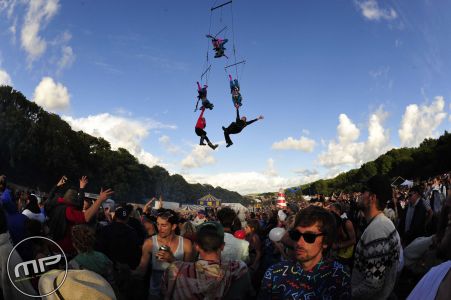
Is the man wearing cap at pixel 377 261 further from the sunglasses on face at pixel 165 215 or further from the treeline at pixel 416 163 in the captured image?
the treeline at pixel 416 163

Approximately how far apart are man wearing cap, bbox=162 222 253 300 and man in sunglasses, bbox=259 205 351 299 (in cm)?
71

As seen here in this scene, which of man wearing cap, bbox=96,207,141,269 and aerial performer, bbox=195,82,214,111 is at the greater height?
aerial performer, bbox=195,82,214,111

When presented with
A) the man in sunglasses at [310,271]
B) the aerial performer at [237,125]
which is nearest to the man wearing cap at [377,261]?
the man in sunglasses at [310,271]

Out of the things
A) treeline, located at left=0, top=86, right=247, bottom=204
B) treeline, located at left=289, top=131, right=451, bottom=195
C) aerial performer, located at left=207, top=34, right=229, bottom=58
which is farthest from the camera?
treeline, located at left=289, top=131, right=451, bottom=195

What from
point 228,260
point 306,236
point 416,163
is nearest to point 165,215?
point 228,260

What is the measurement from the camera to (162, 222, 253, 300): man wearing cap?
11.2ft

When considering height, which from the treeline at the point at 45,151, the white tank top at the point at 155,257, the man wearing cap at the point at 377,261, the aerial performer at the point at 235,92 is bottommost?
the man wearing cap at the point at 377,261

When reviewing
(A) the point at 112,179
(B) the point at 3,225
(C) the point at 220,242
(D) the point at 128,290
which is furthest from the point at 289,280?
(A) the point at 112,179

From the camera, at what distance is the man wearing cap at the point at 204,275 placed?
11.2 feet

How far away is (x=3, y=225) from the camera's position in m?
3.63

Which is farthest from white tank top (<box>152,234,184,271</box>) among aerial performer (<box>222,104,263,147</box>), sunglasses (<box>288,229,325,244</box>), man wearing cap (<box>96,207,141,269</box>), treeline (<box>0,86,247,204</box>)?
treeline (<box>0,86,247,204</box>)

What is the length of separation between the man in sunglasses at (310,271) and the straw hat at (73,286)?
47.0 inches

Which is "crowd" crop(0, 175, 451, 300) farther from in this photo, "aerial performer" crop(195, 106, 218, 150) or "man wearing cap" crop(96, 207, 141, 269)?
"aerial performer" crop(195, 106, 218, 150)

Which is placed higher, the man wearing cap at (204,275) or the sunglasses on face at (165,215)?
the sunglasses on face at (165,215)
